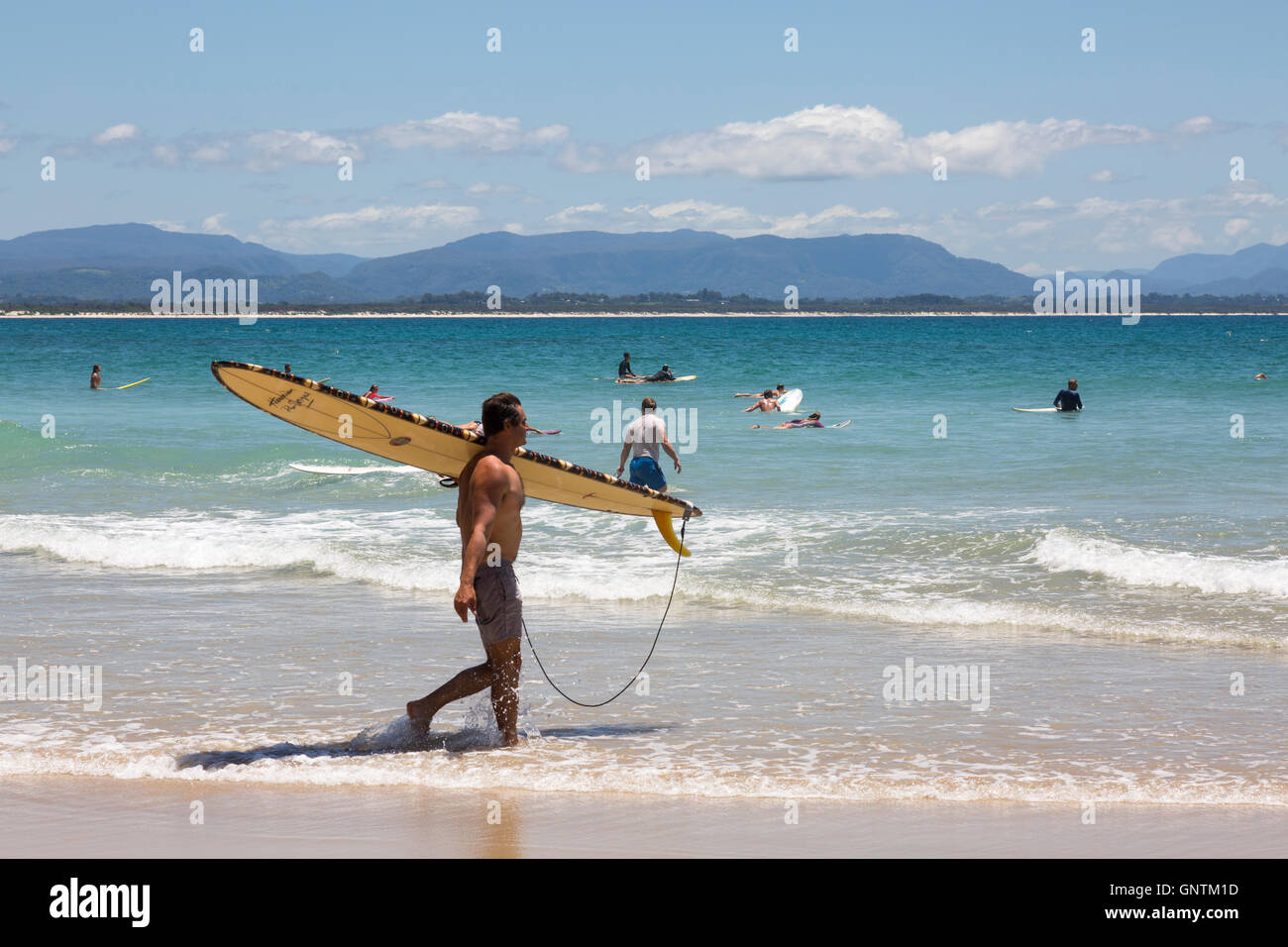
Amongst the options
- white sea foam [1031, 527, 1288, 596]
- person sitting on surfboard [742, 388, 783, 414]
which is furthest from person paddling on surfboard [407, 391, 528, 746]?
person sitting on surfboard [742, 388, 783, 414]

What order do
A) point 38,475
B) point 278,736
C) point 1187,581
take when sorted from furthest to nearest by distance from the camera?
A: point 38,475 < point 1187,581 < point 278,736

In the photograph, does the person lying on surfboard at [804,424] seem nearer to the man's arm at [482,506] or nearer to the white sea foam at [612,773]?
the white sea foam at [612,773]

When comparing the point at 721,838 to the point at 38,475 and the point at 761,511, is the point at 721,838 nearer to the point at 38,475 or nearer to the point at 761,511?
the point at 761,511

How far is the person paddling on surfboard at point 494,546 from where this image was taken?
225 inches

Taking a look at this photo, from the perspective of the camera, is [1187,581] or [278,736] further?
[1187,581]

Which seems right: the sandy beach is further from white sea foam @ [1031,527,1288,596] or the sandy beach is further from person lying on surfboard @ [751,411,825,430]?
person lying on surfboard @ [751,411,825,430]

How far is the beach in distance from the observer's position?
518 cm

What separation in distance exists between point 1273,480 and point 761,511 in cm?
703

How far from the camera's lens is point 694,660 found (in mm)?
8172

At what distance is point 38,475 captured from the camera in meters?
18.3

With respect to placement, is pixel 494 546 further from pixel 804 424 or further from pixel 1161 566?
pixel 804 424

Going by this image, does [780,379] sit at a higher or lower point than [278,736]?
higher

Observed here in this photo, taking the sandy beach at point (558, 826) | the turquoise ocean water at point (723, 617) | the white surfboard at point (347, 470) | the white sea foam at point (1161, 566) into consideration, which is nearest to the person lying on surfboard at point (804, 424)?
the turquoise ocean water at point (723, 617)
